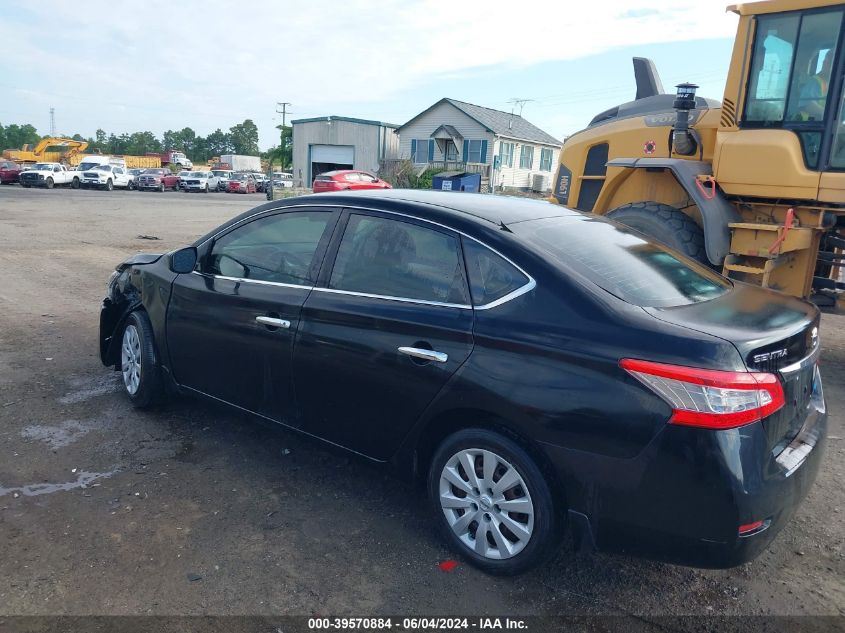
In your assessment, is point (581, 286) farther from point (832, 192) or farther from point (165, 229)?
point (165, 229)

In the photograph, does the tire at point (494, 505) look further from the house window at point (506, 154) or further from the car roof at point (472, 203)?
the house window at point (506, 154)

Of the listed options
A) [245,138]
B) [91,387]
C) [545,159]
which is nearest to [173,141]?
[245,138]

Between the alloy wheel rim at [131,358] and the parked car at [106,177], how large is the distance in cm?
4136

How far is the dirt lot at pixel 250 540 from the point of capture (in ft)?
9.78

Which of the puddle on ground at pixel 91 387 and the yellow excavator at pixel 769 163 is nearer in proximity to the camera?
the puddle on ground at pixel 91 387

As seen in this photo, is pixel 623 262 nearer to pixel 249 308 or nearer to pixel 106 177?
pixel 249 308

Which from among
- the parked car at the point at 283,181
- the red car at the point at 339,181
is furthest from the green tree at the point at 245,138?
the red car at the point at 339,181

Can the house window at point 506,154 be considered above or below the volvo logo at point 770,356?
above

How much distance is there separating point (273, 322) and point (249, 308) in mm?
258

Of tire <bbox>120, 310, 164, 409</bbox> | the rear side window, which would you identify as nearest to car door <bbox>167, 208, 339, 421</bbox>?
tire <bbox>120, 310, 164, 409</bbox>

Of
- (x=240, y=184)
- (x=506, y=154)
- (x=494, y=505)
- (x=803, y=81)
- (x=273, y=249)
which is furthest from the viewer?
(x=240, y=184)

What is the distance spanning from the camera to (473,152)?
43.1 metres

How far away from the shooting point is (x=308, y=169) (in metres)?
53.1

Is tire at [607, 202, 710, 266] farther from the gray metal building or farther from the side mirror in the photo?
the gray metal building
